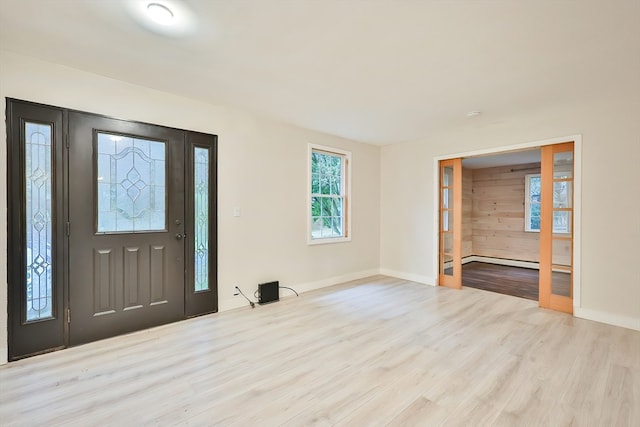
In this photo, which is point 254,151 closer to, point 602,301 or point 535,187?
point 602,301

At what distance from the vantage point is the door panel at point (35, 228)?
2.40 metres

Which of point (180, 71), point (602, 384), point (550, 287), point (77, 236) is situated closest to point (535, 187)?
point (550, 287)

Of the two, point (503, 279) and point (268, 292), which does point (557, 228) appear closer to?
point (503, 279)

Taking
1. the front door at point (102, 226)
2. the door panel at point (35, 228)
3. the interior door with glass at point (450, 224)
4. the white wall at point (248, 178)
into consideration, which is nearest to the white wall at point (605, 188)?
the interior door with glass at point (450, 224)

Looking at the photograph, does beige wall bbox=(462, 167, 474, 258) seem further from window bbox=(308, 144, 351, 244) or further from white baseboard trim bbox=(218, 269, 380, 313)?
window bbox=(308, 144, 351, 244)

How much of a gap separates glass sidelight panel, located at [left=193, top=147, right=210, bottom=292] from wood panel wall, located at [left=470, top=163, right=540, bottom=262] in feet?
22.4

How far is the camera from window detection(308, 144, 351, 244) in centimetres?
469

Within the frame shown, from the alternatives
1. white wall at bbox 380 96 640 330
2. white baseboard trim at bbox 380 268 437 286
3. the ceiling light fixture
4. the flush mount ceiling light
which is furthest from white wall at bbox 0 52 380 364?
white wall at bbox 380 96 640 330

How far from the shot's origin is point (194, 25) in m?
1.98

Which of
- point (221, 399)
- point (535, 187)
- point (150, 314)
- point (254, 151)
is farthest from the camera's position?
point (535, 187)

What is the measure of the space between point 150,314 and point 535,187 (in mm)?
7713

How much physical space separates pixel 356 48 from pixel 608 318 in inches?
157

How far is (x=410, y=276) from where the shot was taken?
520 centimetres

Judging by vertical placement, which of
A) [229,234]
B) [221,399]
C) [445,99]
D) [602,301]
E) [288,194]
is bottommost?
[221,399]
